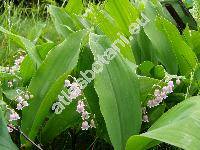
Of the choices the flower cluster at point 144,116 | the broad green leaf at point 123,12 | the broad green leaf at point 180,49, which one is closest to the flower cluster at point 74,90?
the flower cluster at point 144,116

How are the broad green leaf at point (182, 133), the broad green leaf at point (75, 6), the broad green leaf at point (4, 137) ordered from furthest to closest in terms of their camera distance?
the broad green leaf at point (75, 6)
the broad green leaf at point (4, 137)
the broad green leaf at point (182, 133)

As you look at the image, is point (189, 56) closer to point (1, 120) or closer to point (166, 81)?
point (166, 81)

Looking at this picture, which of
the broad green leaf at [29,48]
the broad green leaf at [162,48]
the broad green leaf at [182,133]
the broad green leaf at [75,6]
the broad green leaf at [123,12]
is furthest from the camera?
the broad green leaf at [75,6]

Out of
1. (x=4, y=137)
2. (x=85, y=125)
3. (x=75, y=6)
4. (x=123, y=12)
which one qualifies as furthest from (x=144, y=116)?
(x=75, y=6)

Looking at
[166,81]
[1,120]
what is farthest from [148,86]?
[1,120]

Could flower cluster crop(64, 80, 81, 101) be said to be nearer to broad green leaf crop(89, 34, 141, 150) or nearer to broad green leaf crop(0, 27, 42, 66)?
broad green leaf crop(89, 34, 141, 150)

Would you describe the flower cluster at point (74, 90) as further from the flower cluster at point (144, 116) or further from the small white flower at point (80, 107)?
the flower cluster at point (144, 116)

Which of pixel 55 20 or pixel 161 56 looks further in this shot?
pixel 55 20
